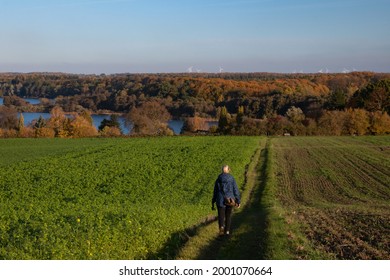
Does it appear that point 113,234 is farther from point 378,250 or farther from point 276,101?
point 276,101

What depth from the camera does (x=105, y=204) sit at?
1775cm

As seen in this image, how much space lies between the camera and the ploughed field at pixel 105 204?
1091 cm

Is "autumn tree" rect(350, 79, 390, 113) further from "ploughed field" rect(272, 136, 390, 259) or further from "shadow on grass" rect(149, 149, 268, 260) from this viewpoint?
"shadow on grass" rect(149, 149, 268, 260)

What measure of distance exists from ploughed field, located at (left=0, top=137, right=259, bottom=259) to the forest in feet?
143

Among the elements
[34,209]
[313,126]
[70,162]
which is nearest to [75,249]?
[34,209]

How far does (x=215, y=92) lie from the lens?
14712 centimetres

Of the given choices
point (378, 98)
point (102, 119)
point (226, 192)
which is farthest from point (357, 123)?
point (102, 119)

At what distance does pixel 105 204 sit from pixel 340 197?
11.3 metres

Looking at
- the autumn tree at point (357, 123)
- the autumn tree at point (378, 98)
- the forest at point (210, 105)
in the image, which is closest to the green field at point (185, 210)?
the autumn tree at point (357, 123)

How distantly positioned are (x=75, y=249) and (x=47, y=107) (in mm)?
143524

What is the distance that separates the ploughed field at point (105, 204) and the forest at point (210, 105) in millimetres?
43649

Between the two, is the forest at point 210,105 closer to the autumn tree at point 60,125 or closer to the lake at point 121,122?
the autumn tree at point 60,125

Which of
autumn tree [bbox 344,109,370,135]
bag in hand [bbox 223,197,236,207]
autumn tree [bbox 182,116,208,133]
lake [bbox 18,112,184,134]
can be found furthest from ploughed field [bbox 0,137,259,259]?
lake [bbox 18,112,184,134]

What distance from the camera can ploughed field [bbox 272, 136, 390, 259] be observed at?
40.5ft
